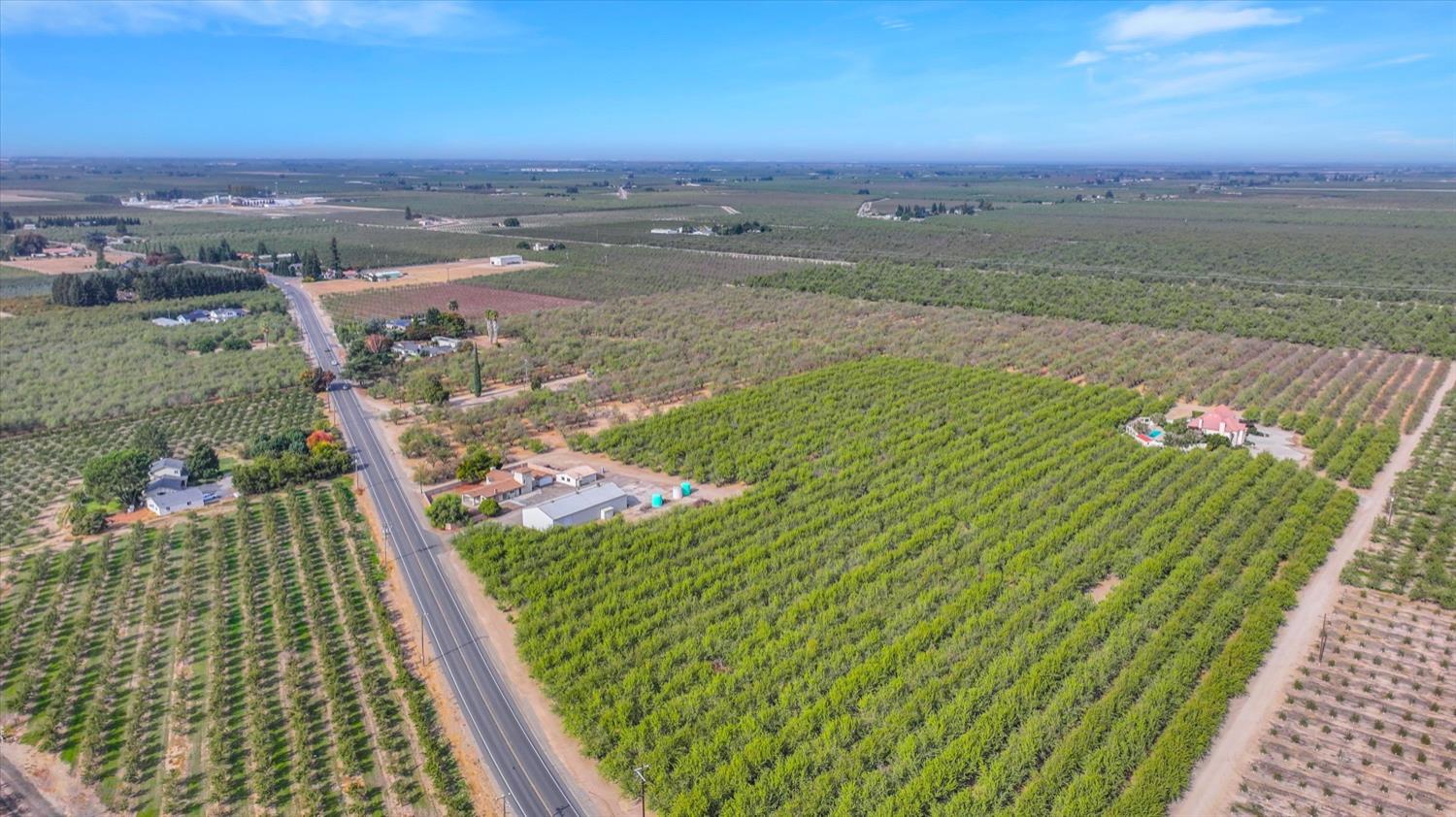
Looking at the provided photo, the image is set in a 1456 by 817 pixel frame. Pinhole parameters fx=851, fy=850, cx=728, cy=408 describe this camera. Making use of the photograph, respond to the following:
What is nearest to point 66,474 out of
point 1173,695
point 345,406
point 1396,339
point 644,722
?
point 345,406

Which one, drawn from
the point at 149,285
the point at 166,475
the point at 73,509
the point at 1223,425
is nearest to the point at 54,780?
the point at 73,509

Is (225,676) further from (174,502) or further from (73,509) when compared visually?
(73,509)

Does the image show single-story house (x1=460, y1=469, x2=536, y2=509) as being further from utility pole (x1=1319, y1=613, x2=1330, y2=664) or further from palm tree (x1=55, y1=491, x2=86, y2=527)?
utility pole (x1=1319, y1=613, x2=1330, y2=664)

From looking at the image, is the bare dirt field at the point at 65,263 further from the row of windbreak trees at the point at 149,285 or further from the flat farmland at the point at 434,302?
the flat farmland at the point at 434,302

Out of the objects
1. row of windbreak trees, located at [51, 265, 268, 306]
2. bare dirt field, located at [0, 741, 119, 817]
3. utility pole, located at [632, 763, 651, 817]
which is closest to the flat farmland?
row of windbreak trees, located at [51, 265, 268, 306]

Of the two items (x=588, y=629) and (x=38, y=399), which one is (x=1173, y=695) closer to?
(x=588, y=629)

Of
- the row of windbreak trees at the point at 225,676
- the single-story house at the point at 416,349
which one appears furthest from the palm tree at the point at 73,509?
the single-story house at the point at 416,349
